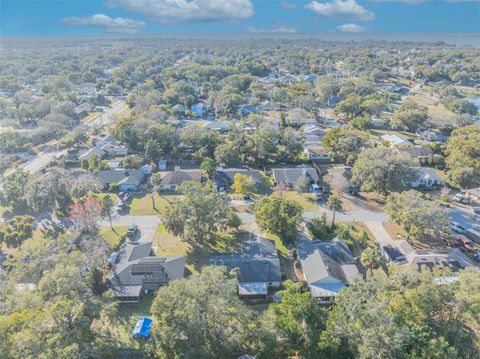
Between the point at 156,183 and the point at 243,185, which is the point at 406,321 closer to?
the point at 243,185

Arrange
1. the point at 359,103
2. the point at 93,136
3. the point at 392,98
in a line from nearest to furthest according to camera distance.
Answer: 1. the point at 93,136
2. the point at 359,103
3. the point at 392,98

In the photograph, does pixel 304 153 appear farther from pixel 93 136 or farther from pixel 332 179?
pixel 93 136

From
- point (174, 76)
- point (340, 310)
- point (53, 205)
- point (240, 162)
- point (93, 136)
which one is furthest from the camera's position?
point (174, 76)

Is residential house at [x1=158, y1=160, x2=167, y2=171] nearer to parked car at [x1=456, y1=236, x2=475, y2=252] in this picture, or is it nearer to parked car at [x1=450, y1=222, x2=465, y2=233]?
parked car at [x1=450, y1=222, x2=465, y2=233]

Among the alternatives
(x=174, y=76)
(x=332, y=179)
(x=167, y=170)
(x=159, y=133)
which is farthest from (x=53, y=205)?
(x=174, y=76)

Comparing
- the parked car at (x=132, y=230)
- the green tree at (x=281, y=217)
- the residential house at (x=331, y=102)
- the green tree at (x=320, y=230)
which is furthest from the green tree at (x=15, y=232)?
the residential house at (x=331, y=102)

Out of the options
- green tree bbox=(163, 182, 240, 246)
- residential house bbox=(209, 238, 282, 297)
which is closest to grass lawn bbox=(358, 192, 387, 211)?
residential house bbox=(209, 238, 282, 297)

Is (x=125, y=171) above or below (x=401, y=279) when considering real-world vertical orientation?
below

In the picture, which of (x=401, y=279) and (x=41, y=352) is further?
(x=401, y=279)
